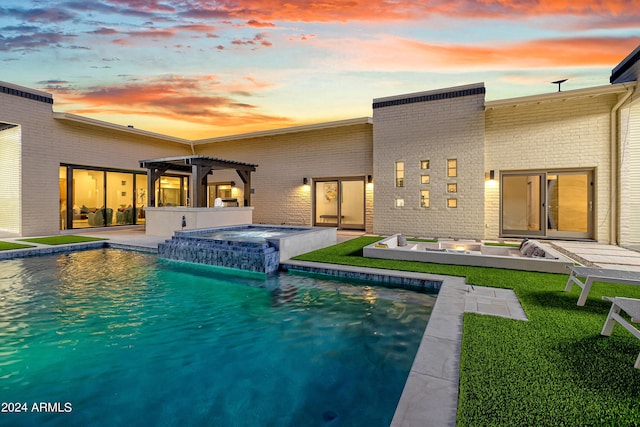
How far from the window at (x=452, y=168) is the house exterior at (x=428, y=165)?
0.03m

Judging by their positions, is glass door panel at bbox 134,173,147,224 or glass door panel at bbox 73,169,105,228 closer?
glass door panel at bbox 73,169,105,228

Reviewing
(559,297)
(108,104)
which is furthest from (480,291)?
(108,104)

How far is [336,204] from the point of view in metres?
13.0

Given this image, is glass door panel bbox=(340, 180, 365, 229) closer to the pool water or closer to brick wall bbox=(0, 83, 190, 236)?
the pool water

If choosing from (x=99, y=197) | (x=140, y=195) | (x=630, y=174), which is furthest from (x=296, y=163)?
(x=630, y=174)

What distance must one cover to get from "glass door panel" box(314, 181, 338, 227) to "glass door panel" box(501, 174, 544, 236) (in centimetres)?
598

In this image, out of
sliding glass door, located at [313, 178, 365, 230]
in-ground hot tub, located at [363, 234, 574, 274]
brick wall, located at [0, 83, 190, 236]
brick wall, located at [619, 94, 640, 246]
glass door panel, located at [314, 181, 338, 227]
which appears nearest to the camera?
in-ground hot tub, located at [363, 234, 574, 274]

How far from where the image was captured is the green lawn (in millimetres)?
1732

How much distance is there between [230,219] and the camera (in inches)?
442

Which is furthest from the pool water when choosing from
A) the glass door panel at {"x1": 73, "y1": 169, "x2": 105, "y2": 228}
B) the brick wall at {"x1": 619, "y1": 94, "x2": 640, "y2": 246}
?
the brick wall at {"x1": 619, "y1": 94, "x2": 640, "y2": 246}

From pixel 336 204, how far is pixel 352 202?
26.2 inches

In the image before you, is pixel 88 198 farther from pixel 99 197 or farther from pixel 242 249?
pixel 242 249

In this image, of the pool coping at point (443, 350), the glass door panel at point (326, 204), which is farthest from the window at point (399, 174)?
the pool coping at point (443, 350)

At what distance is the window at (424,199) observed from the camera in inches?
409
